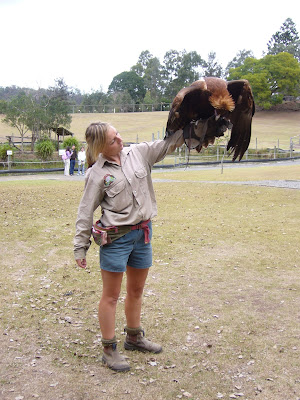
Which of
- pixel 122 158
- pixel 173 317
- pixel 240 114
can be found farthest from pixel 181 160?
pixel 122 158

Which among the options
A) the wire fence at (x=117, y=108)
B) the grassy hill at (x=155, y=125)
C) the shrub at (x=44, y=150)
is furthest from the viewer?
the wire fence at (x=117, y=108)

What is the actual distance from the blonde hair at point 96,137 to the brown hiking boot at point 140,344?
5.35 ft

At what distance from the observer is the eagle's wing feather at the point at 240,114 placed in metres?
3.46

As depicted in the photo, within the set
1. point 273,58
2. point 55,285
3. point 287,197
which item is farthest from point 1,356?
point 273,58

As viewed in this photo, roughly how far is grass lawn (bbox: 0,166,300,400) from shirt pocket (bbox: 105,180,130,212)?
4.42ft

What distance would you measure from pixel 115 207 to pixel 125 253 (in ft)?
1.21

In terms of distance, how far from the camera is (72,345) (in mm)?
Answer: 3943

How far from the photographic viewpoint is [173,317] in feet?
14.9

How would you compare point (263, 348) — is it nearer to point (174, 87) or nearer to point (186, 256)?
point (186, 256)

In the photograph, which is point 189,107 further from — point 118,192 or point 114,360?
point 114,360

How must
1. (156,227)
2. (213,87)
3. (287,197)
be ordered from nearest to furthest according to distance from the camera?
(213,87) < (156,227) < (287,197)

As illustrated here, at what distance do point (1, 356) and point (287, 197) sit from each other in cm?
1153

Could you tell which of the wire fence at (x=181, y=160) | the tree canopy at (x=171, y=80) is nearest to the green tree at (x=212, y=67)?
the tree canopy at (x=171, y=80)

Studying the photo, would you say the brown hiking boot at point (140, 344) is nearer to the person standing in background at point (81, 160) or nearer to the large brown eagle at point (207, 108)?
the large brown eagle at point (207, 108)
